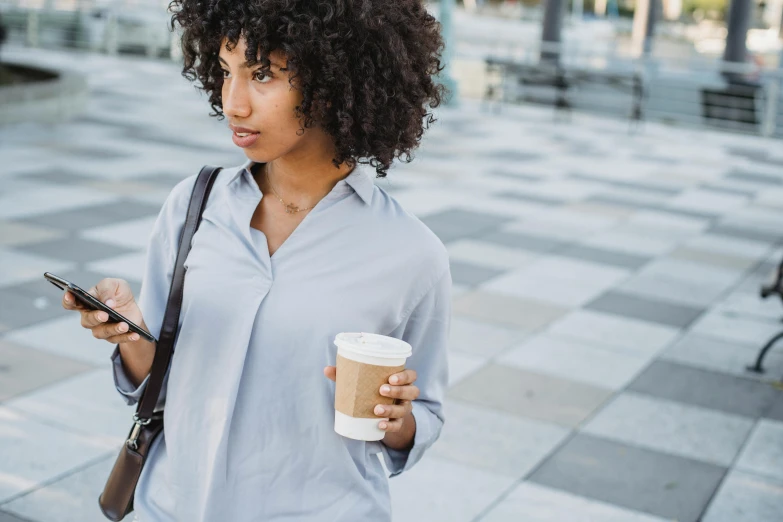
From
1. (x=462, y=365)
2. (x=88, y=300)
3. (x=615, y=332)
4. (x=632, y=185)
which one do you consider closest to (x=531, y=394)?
(x=462, y=365)

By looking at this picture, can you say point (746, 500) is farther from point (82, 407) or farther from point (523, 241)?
point (523, 241)

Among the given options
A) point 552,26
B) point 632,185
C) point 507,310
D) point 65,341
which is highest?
point 552,26

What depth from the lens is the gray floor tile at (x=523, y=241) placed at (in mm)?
8766

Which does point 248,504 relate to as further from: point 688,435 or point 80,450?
point 688,435

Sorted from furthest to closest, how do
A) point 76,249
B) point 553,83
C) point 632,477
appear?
point 553,83 → point 76,249 → point 632,477

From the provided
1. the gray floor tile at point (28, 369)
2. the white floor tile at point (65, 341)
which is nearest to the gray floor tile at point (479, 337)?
the white floor tile at point (65, 341)

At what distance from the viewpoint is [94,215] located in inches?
328

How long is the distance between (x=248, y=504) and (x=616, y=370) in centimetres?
420

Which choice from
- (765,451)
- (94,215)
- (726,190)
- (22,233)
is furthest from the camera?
(726,190)

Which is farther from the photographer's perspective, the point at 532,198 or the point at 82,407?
the point at 532,198

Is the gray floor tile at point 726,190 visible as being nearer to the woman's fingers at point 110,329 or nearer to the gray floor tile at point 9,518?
the gray floor tile at point 9,518

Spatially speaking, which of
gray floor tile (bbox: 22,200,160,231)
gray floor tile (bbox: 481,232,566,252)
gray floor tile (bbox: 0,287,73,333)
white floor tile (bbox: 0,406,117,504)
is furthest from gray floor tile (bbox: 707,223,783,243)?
white floor tile (bbox: 0,406,117,504)

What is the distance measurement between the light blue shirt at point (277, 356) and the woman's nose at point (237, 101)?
210 mm

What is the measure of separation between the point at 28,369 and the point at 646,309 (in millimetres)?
4104
